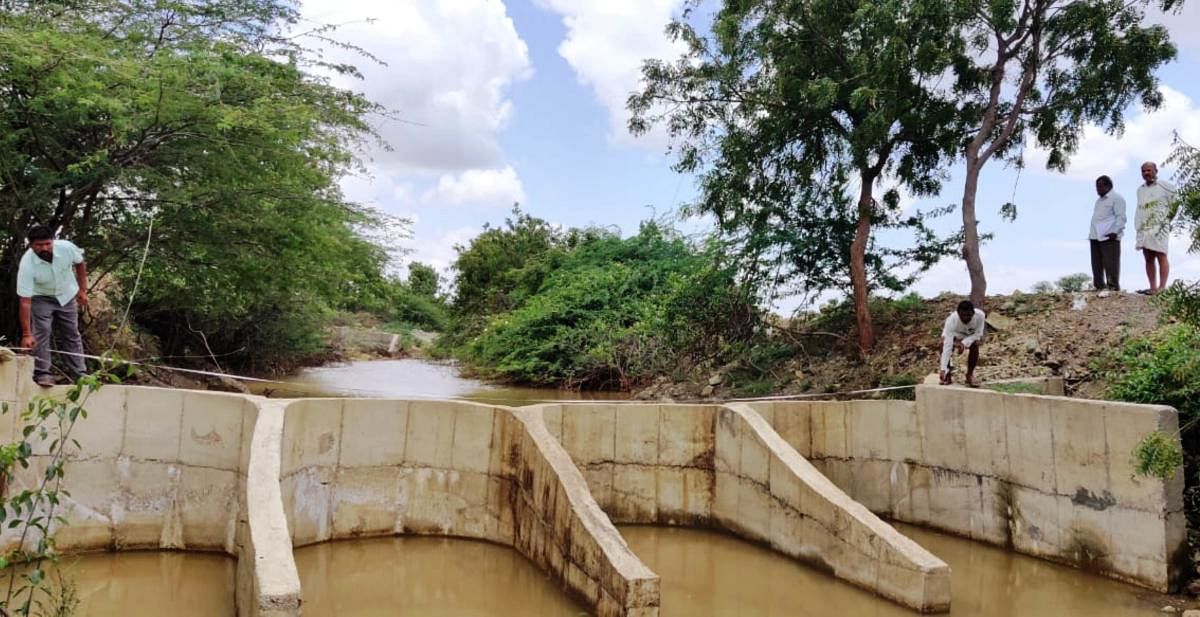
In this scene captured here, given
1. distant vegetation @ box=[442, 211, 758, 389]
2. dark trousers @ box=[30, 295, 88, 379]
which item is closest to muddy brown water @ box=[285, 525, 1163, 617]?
dark trousers @ box=[30, 295, 88, 379]

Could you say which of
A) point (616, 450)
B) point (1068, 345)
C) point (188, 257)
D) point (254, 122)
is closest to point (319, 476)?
point (616, 450)

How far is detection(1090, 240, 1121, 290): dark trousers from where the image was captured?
11141mm

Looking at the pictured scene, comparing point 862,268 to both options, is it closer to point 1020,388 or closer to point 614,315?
point 1020,388

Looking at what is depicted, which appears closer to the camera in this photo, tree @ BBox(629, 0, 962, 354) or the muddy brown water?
the muddy brown water

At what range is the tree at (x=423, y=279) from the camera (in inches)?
1826

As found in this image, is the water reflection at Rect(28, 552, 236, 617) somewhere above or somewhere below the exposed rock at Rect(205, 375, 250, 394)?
below

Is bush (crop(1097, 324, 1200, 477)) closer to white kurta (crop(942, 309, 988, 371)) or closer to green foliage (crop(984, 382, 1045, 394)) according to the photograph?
green foliage (crop(984, 382, 1045, 394))

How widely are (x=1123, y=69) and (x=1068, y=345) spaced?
4026mm

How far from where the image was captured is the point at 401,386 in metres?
18.9

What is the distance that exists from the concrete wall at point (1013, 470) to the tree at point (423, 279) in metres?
37.9

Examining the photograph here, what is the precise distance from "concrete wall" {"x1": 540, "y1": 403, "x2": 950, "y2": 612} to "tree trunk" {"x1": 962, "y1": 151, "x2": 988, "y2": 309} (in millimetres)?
5335

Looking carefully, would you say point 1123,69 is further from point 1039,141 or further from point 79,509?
point 79,509

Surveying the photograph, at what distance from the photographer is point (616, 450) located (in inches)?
369

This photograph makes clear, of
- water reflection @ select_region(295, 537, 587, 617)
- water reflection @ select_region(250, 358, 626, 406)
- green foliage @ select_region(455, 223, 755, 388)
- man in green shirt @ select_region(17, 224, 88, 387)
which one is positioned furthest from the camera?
water reflection @ select_region(250, 358, 626, 406)
